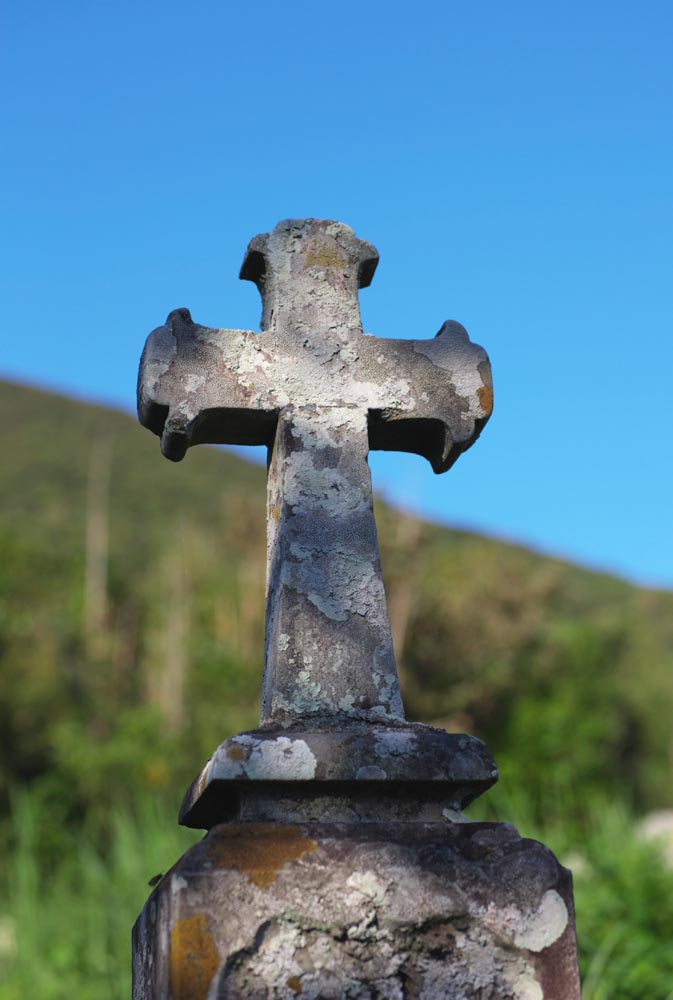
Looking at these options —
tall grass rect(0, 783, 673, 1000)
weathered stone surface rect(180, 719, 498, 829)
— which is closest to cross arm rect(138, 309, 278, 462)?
weathered stone surface rect(180, 719, 498, 829)

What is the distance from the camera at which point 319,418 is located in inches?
105

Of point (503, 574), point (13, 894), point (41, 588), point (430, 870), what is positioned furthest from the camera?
point (41, 588)

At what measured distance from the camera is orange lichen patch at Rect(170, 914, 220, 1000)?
1954 millimetres

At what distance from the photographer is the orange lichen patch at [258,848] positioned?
203 centimetres

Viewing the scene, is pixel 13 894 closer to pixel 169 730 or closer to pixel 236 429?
pixel 236 429

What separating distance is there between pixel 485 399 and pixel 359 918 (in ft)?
4.30

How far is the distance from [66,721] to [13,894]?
11114mm

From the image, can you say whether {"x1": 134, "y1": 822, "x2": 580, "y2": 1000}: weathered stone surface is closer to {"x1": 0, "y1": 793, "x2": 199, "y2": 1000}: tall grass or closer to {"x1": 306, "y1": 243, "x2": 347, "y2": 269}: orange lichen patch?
{"x1": 306, "y1": 243, "x2": 347, "y2": 269}: orange lichen patch

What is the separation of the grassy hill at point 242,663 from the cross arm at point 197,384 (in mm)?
12678

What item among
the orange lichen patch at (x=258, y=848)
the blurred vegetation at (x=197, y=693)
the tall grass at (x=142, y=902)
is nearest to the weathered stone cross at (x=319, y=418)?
the orange lichen patch at (x=258, y=848)

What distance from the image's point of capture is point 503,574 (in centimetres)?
2112

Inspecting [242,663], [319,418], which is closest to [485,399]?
[319,418]

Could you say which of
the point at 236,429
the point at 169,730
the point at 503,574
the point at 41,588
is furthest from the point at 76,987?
the point at 41,588

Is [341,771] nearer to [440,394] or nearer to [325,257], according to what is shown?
[440,394]
